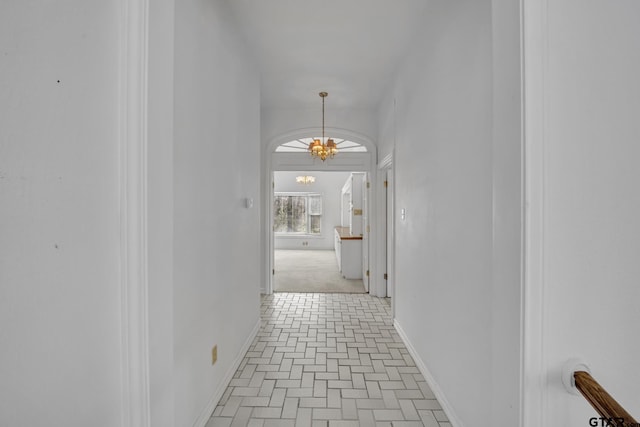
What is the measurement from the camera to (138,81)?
1030mm

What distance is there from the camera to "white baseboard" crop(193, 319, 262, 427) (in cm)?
190

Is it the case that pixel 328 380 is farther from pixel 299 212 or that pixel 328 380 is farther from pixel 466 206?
pixel 299 212

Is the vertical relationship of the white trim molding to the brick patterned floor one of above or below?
above

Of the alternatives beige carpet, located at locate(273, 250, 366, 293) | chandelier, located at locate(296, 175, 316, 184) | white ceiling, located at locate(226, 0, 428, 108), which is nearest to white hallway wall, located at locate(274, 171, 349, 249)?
chandelier, located at locate(296, 175, 316, 184)

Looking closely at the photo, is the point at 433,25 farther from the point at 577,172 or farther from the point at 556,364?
the point at 556,364

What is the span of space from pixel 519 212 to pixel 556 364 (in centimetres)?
48

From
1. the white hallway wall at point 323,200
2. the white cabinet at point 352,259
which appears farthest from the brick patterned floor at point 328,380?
the white hallway wall at point 323,200

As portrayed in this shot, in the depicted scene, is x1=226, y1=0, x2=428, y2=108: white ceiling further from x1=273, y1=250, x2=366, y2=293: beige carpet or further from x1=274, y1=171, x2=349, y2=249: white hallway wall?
x1=274, y1=171, x2=349, y2=249: white hallway wall

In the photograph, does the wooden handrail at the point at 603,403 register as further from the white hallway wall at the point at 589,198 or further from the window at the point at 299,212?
the window at the point at 299,212

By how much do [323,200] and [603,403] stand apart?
34.2 feet

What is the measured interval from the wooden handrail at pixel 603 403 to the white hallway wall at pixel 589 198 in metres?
0.07

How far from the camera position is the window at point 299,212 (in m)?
11.2

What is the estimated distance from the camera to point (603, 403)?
31.7 inches

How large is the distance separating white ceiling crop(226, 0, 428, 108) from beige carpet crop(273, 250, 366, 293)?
315 cm
